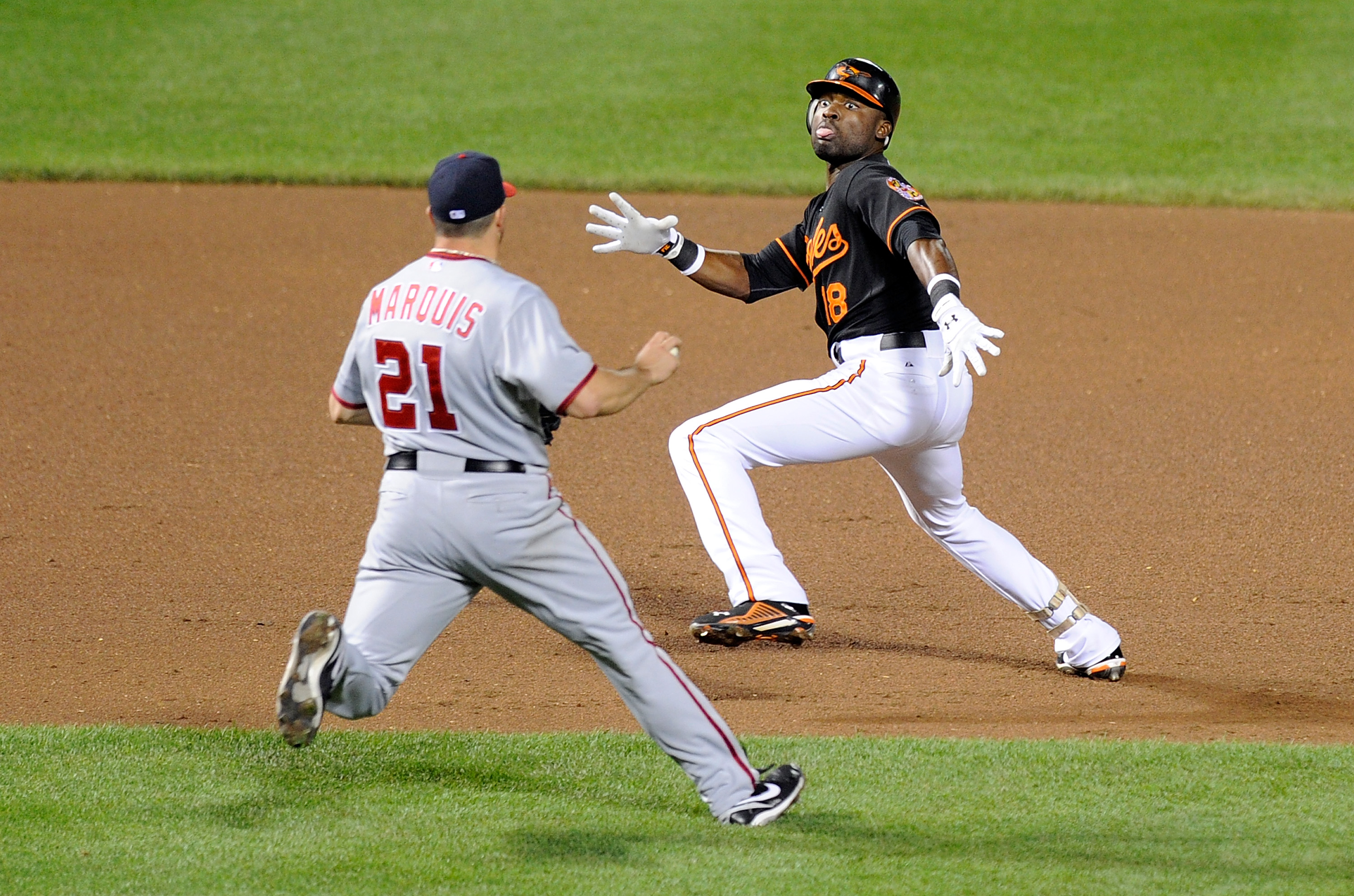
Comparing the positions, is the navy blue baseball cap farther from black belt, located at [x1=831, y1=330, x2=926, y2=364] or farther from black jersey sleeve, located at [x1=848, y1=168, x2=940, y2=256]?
black belt, located at [x1=831, y1=330, x2=926, y2=364]

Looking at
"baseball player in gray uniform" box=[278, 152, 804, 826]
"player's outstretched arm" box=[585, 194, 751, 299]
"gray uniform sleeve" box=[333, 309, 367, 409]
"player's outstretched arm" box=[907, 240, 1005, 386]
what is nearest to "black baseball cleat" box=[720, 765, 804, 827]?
"baseball player in gray uniform" box=[278, 152, 804, 826]

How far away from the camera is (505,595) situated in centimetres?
362

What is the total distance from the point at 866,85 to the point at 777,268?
687 mm

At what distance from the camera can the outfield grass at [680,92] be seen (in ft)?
41.1

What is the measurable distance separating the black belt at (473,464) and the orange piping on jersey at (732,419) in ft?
4.22

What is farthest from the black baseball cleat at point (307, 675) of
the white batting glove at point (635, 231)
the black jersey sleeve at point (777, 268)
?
the black jersey sleeve at point (777, 268)

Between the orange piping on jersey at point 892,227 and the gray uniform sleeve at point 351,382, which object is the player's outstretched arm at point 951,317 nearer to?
the orange piping on jersey at point 892,227

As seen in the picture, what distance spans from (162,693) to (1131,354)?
5985mm

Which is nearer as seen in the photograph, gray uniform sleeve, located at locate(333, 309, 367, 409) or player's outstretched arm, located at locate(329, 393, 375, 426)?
gray uniform sleeve, located at locate(333, 309, 367, 409)

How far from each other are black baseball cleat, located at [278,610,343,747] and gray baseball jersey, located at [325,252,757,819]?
5 centimetres

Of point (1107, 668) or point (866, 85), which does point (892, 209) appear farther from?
point (1107, 668)

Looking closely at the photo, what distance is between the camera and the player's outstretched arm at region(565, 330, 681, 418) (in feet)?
11.2

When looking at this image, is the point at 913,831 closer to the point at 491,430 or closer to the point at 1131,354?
the point at 491,430

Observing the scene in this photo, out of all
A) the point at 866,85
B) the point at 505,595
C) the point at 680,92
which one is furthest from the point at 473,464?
the point at 680,92
